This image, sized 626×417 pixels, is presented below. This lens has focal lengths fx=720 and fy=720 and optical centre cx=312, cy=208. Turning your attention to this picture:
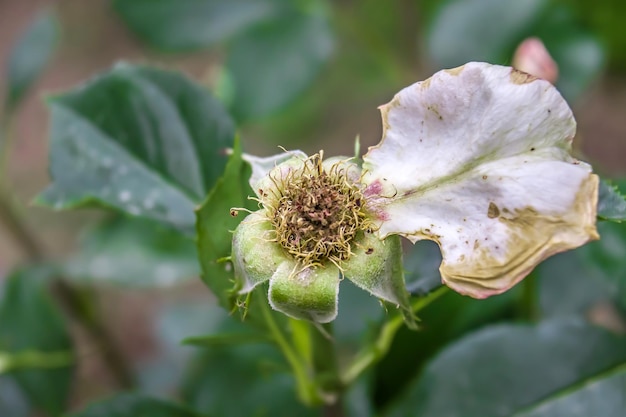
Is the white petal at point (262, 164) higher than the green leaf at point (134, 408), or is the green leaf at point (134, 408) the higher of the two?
the white petal at point (262, 164)

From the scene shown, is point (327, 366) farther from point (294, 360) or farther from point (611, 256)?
point (611, 256)

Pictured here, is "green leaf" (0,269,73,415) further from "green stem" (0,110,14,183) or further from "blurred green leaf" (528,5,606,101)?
"blurred green leaf" (528,5,606,101)

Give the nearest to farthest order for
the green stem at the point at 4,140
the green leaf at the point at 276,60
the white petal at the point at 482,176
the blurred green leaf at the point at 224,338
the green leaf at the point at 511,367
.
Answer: the white petal at the point at 482,176
the blurred green leaf at the point at 224,338
the green leaf at the point at 511,367
the green stem at the point at 4,140
the green leaf at the point at 276,60

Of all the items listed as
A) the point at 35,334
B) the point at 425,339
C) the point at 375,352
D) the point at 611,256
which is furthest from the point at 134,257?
the point at 611,256

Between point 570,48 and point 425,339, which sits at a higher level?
point 570,48

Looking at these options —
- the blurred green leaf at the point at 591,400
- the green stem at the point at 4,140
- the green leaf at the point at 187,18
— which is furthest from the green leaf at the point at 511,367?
the green leaf at the point at 187,18

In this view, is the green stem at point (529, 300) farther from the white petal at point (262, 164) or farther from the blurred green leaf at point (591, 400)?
the white petal at point (262, 164)

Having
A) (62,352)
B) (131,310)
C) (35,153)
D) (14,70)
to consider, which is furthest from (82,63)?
(62,352)

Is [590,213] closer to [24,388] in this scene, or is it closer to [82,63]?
[24,388]
